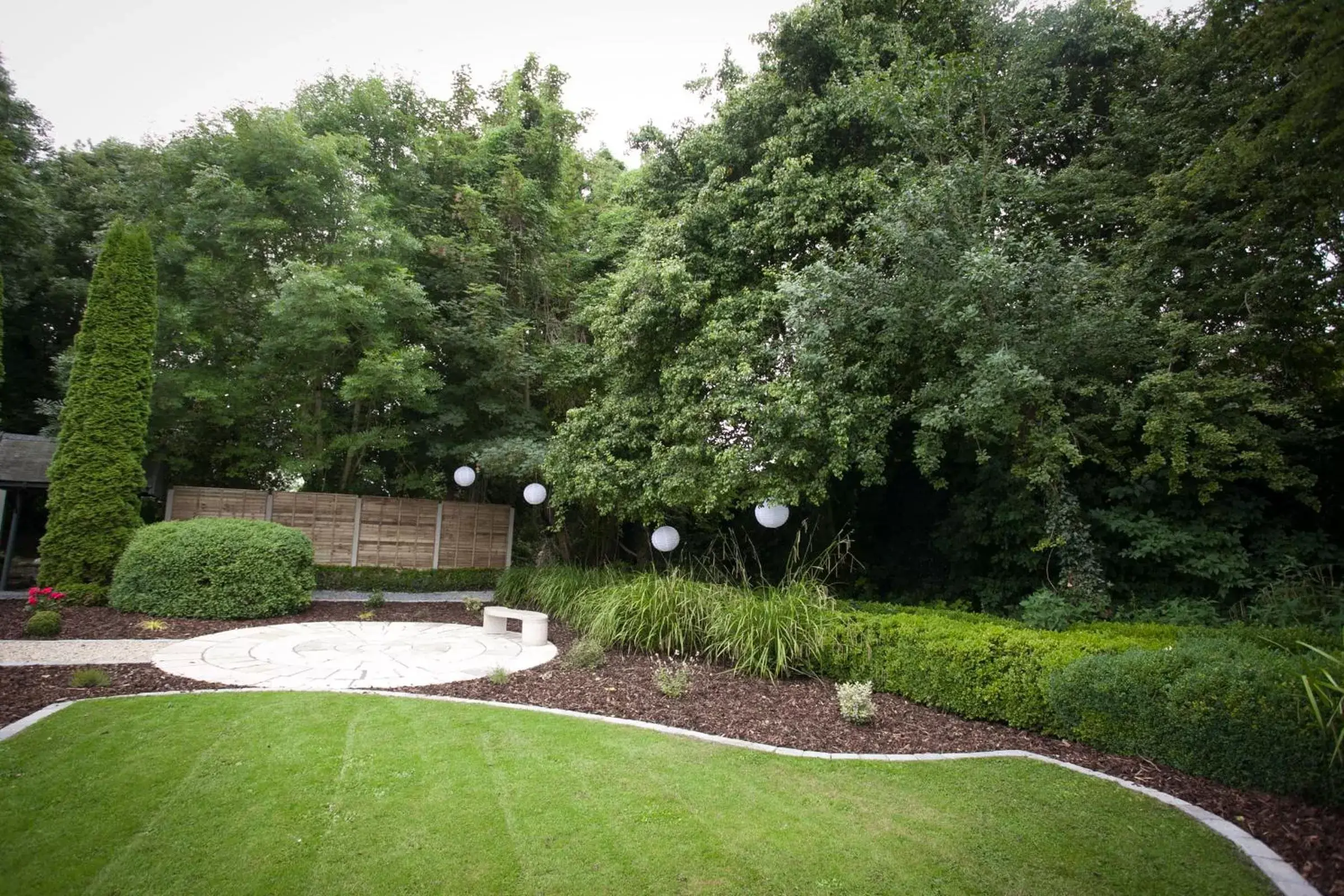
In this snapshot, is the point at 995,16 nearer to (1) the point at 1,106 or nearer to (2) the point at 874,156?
(2) the point at 874,156

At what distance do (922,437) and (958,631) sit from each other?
6.75 feet

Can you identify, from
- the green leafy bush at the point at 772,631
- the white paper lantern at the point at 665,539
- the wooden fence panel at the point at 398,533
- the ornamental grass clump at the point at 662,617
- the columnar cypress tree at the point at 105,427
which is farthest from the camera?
the wooden fence panel at the point at 398,533

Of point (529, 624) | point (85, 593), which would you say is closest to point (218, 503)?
point (85, 593)

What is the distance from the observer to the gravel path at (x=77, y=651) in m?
5.45

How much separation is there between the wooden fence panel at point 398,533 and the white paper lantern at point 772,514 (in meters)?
7.59

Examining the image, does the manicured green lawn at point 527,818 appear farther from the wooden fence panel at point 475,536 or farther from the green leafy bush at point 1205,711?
the wooden fence panel at point 475,536

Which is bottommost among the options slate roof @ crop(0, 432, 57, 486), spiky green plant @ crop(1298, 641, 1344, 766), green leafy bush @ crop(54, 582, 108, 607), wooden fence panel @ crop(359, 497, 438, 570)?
green leafy bush @ crop(54, 582, 108, 607)

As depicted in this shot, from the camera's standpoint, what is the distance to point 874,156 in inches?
335

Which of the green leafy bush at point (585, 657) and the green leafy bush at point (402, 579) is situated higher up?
the green leafy bush at point (402, 579)

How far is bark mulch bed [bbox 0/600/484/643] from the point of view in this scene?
6.89 meters

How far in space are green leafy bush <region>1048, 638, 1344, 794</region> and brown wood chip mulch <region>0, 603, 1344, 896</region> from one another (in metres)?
0.10

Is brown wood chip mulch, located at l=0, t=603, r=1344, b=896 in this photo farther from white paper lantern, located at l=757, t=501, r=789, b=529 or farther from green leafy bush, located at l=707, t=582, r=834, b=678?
white paper lantern, located at l=757, t=501, r=789, b=529

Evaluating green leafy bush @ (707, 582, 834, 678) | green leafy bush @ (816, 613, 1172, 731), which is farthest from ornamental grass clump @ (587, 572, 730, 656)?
green leafy bush @ (816, 613, 1172, 731)

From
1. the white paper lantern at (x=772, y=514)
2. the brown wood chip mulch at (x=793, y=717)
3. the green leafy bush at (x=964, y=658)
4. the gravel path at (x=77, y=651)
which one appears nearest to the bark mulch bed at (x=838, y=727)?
the brown wood chip mulch at (x=793, y=717)
